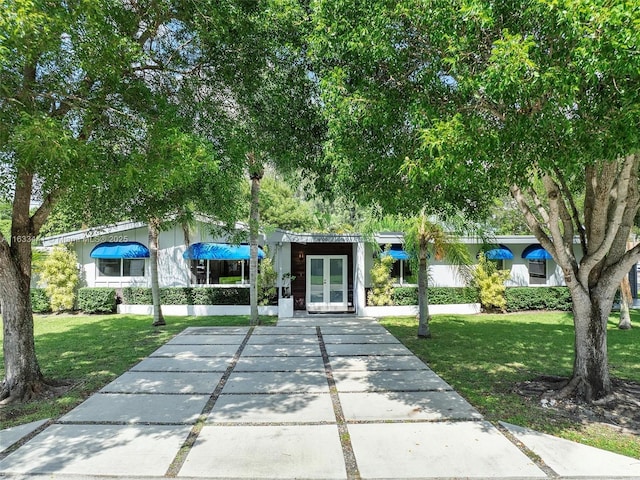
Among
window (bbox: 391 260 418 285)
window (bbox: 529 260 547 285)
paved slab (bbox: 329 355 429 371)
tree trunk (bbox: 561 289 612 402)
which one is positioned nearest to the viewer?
tree trunk (bbox: 561 289 612 402)

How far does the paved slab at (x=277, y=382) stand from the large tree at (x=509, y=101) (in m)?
3.68

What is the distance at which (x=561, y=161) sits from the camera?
4.45 m

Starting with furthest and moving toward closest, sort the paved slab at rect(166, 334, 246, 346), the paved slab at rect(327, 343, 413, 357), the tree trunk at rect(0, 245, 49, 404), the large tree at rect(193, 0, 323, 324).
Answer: the paved slab at rect(166, 334, 246, 346)
the paved slab at rect(327, 343, 413, 357)
the large tree at rect(193, 0, 323, 324)
the tree trunk at rect(0, 245, 49, 404)

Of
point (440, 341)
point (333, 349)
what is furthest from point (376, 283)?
point (333, 349)

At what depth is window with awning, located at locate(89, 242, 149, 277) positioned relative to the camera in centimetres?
1673

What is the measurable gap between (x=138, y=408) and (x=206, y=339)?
212 inches

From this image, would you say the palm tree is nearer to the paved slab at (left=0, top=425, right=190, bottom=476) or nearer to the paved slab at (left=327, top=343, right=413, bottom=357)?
the paved slab at (left=327, top=343, right=413, bottom=357)

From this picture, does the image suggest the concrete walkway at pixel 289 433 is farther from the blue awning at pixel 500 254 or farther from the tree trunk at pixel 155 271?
the blue awning at pixel 500 254

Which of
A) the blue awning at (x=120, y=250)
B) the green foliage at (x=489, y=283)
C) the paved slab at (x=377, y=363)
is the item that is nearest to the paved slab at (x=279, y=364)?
the paved slab at (x=377, y=363)

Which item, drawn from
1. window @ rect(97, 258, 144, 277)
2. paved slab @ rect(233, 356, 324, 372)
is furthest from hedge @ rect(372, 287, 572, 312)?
window @ rect(97, 258, 144, 277)

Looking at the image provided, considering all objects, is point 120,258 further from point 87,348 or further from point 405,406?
point 405,406

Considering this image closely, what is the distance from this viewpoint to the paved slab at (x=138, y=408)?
5.73m

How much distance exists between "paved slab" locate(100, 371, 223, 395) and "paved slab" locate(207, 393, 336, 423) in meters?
0.80

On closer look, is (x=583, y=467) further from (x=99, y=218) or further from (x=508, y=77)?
(x=99, y=218)
